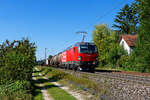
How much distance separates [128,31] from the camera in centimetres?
6800

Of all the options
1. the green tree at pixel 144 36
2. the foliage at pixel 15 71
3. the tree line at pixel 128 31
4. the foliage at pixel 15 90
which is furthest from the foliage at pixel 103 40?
the foliage at pixel 15 90

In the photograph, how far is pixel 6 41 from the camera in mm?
16047

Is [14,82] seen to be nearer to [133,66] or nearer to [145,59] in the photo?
[145,59]

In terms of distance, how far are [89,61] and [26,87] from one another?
1112 centimetres

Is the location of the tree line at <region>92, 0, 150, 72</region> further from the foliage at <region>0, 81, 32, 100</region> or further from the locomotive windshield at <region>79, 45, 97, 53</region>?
the foliage at <region>0, 81, 32, 100</region>

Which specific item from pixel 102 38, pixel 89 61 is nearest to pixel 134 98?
pixel 89 61

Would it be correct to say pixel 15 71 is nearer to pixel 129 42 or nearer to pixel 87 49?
pixel 87 49

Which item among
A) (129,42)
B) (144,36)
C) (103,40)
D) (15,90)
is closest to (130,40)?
(129,42)

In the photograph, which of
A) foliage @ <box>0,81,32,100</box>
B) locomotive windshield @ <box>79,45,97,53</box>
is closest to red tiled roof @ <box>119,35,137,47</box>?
locomotive windshield @ <box>79,45,97,53</box>

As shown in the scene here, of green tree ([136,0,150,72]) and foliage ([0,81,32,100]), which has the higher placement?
green tree ([136,0,150,72])

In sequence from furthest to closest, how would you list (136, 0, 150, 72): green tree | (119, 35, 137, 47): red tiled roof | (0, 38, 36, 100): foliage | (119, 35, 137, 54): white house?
(119, 35, 137, 47): red tiled roof
(119, 35, 137, 54): white house
(136, 0, 150, 72): green tree
(0, 38, 36, 100): foliage

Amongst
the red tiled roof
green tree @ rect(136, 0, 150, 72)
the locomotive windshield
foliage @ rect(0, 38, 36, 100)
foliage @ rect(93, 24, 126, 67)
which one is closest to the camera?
foliage @ rect(0, 38, 36, 100)

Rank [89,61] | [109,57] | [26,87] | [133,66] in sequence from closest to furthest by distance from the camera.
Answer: [26,87]
[89,61]
[133,66]
[109,57]

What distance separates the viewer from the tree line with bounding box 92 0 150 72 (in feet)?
75.5
